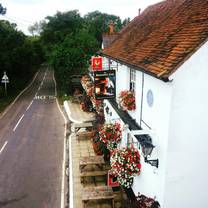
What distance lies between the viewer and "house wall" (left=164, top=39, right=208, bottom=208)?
6879 millimetres

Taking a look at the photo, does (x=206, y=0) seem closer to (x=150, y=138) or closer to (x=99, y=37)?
(x=150, y=138)

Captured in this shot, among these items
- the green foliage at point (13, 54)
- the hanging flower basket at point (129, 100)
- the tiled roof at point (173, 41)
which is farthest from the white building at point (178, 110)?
the green foliage at point (13, 54)

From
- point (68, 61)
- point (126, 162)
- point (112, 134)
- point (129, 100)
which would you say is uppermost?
point (68, 61)

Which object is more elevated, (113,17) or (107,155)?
(113,17)

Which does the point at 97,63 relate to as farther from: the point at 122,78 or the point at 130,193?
the point at 130,193

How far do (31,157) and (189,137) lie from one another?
11322mm

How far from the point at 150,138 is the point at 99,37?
48841 mm

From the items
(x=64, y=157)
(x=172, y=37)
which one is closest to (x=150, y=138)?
(x=172, y=37)

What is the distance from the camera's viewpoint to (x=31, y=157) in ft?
53.3

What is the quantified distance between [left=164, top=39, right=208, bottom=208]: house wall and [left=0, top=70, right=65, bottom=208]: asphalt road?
5903 millimetres

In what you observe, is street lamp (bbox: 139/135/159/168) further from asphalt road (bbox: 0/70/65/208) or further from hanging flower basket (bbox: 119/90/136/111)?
asphalt road (bbox: 0/70/65/208)

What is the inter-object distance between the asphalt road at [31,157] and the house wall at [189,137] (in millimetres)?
5903

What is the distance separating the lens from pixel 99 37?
5481cm

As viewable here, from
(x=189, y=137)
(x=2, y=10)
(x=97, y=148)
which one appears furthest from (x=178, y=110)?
(x=2, y=10)
